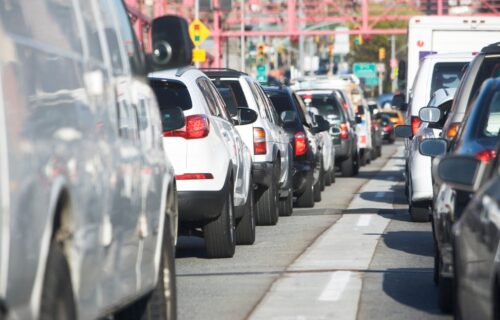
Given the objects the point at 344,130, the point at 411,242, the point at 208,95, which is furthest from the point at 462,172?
the point at 344,130

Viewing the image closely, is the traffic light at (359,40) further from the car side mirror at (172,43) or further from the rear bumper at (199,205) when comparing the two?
the car side mirror at (172,43)

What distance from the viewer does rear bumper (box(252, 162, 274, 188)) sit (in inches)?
663

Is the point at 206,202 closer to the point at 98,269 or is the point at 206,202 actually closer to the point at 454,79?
the point at 98,269

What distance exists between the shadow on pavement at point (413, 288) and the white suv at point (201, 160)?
5.30ft

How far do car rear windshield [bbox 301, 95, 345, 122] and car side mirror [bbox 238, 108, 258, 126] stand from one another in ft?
49.1

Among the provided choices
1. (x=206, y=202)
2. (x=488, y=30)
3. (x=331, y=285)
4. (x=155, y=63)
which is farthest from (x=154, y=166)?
(x=488, y=30)

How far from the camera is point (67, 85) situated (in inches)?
243

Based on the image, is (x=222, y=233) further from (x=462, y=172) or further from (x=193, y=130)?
(x=462, y=172)

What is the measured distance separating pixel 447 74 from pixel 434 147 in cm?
976

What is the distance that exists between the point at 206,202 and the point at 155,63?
4922 mm

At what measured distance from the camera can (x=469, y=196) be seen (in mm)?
8844

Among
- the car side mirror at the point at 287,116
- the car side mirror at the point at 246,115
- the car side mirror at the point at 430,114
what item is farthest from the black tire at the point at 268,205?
the car side mirror at the point at 287,116

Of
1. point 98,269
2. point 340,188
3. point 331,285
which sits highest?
point 98,269

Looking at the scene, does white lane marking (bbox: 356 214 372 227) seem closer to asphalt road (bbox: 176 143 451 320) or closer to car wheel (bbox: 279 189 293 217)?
asphalt road (bbox: 176 143 451 320)
